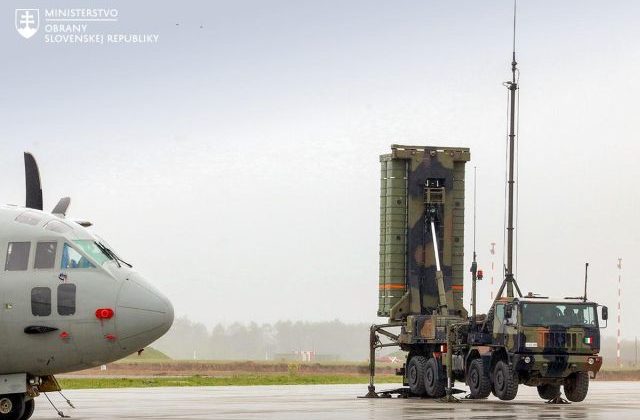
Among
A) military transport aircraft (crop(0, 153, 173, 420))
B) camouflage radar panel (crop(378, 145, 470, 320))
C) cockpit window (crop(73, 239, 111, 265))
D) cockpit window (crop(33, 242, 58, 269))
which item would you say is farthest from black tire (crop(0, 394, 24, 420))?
camouflage radar panel (crop(378, 145, 470, 320))

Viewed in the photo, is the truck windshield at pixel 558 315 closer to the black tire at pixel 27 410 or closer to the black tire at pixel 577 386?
the black tire at pixel 577 386

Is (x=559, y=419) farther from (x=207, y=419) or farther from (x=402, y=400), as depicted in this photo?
(x=402, y=400)

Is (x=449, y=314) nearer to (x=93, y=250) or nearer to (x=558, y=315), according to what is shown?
(x=558, y=315)

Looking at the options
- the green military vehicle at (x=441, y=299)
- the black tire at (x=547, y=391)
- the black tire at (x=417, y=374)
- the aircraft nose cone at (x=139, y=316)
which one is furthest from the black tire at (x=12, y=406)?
the black tire at (x=547, y=391)

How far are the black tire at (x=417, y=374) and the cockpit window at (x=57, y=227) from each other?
16012mm

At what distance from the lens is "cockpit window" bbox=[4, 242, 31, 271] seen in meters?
20.7

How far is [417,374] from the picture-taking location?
35.3 metres

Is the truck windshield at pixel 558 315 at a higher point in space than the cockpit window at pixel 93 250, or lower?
lower

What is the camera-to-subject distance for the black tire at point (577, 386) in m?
32.0

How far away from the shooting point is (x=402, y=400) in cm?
3338

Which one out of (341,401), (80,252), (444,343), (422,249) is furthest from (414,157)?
(80,252)

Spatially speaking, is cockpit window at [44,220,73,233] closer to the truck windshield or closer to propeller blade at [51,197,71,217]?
propeller blade at [51,197,71,217]

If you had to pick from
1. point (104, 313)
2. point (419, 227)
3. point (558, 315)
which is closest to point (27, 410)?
point (104, 313)

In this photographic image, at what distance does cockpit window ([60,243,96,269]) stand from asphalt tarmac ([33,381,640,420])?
3572 mm
